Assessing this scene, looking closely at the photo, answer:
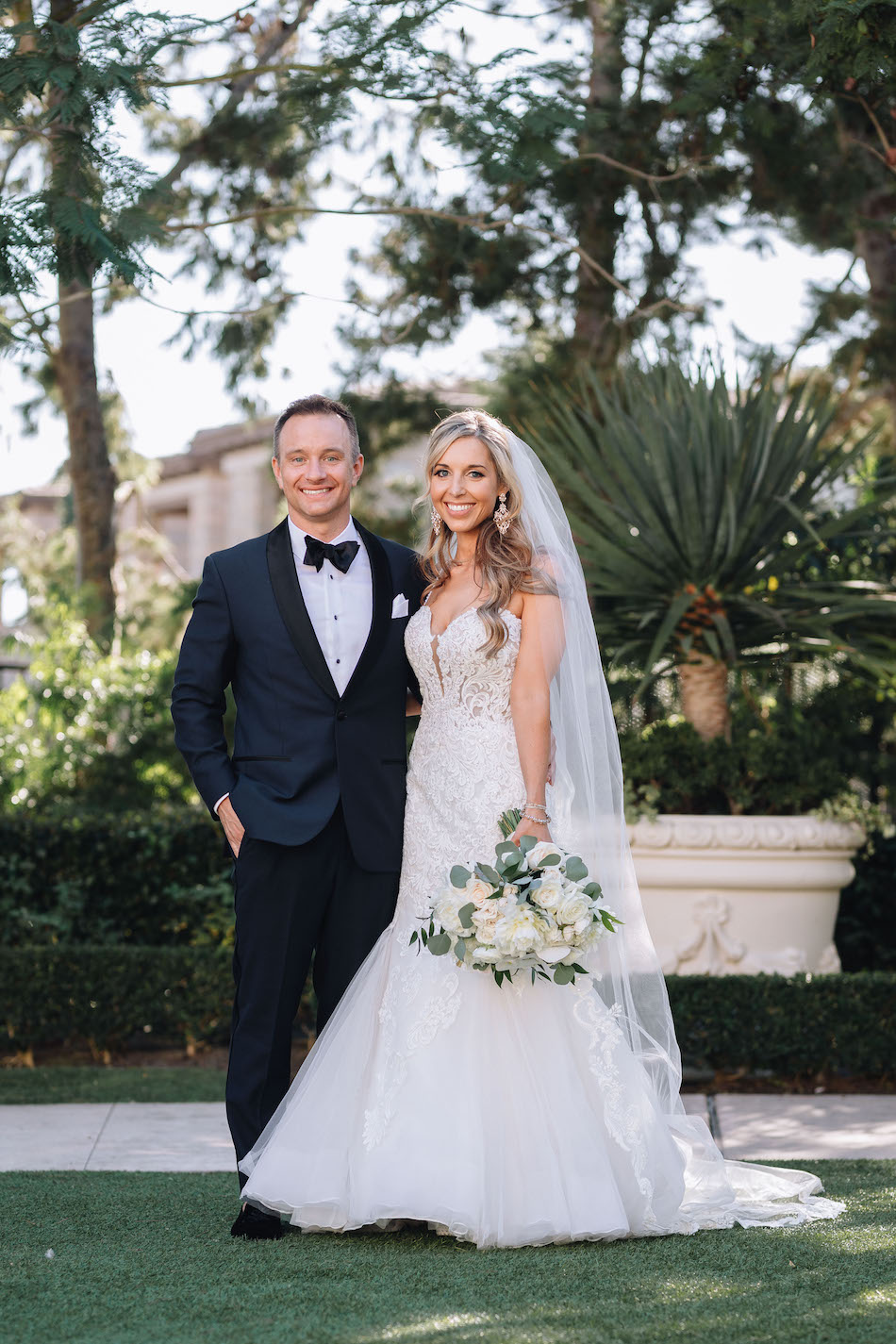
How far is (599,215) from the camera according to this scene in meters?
8.59

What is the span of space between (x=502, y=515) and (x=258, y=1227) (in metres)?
1.87

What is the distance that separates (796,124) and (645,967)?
6.11 m

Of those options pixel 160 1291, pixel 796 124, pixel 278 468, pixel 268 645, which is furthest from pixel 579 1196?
pixel 796 124

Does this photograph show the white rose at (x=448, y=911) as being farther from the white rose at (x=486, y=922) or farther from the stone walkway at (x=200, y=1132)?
the stone walkway at (x=200, y=1132)

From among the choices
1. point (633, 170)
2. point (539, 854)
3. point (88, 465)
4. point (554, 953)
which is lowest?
point (554, 953)

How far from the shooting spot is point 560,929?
130 inches

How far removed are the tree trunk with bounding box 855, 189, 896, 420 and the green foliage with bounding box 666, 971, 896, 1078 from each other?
557 cm

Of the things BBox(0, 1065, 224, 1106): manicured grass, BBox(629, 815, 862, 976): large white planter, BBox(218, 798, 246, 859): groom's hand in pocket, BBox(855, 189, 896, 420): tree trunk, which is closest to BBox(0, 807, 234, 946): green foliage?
BBox(0, 1065, 224, 1106): manicured grass

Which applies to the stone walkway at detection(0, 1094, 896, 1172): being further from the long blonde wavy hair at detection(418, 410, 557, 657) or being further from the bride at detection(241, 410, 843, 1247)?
the long blonde wavy hair at detection(418, 410, 557, 657)

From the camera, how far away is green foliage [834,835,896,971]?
700 cm

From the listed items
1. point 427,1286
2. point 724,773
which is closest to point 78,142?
point 724,773

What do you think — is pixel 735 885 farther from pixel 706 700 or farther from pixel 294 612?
pixel 294 612

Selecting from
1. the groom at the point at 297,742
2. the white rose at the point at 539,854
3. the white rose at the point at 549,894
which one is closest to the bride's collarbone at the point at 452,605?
the groom at the point at 297,742

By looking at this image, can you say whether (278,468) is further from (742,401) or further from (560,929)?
(742,401)
